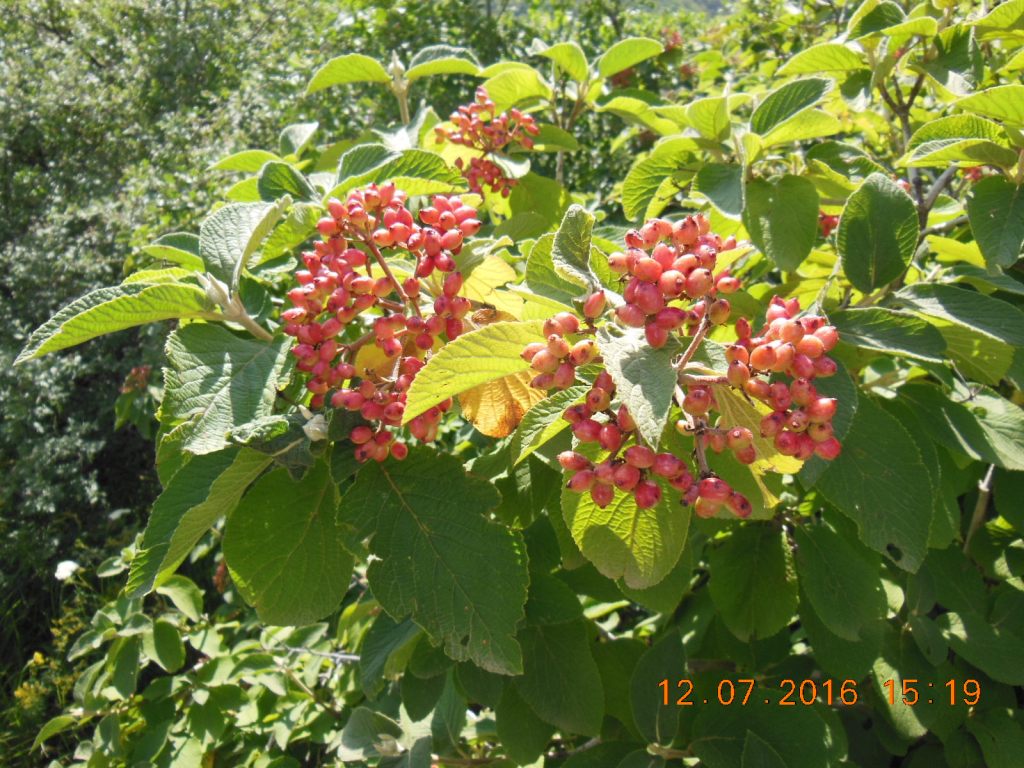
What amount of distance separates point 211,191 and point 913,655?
163 inches

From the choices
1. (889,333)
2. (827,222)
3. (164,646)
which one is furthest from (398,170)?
(164,646)

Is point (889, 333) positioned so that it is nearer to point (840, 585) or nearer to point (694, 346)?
point (694, 346)

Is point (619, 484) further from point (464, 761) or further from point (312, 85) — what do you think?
point (312, 85)

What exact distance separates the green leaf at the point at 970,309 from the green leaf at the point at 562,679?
80cm

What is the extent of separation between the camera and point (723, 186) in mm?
1416

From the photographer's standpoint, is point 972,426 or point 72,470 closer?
point 972,426

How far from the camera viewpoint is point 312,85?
206 centimetres

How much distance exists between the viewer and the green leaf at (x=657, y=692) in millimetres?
1407

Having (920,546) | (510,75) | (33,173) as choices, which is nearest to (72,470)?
(33,173)

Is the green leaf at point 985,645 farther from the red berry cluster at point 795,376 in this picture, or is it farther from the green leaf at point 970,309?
the red berry cluster at point 795,376

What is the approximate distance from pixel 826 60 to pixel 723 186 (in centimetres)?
57

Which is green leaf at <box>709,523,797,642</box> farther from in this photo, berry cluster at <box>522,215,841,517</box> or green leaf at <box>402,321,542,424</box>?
green leaf at <box>402,321,542,424</box>

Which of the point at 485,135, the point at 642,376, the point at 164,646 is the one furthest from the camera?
the point at 164,646

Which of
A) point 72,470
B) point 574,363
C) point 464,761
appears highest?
point 574,363
